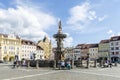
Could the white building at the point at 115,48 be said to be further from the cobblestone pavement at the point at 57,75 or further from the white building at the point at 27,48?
the cobblestone pavement at the point at 57,75

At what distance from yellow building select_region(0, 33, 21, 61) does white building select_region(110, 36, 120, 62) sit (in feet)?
153

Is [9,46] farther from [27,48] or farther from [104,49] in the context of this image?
[104,49]

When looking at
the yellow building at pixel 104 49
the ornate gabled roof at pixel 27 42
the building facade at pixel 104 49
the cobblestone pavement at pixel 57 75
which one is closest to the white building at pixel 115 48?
the building facade at pixel 104 49

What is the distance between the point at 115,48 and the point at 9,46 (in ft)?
171

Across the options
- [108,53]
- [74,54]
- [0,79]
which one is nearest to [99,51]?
[108,53]

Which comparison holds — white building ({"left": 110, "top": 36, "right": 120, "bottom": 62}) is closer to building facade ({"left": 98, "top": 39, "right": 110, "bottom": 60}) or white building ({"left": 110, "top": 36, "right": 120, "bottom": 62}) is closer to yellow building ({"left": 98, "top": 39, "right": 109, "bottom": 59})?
building facade ({"left": 98, "top": 39, "right": 110, "bottom": 60})

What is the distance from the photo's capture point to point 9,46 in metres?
110

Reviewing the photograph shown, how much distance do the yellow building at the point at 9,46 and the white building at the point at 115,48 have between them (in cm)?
4655

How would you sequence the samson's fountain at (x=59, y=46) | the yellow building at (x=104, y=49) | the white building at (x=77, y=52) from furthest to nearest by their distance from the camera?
the white building at (x=77, y=52)
the yellow building at (x=104, y=49)
the samson's fountain at (x=59, y=46)

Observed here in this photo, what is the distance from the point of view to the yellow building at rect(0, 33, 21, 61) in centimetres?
10631

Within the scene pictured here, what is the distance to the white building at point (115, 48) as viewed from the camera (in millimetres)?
117000

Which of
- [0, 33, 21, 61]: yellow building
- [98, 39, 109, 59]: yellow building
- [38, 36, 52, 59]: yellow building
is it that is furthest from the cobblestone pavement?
[38, 36, 52, 59]: yellow building

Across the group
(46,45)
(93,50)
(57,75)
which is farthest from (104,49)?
(57,75)

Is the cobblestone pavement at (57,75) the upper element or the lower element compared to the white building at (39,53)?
lower
